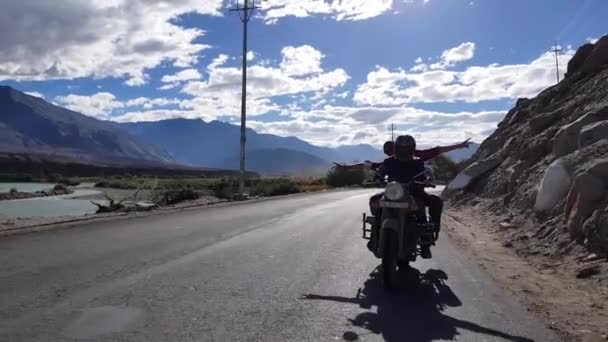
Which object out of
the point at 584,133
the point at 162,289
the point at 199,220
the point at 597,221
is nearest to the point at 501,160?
the point at 584,133

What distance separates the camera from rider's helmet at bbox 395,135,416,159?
8562mm

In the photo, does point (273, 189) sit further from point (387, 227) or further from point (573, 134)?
point (387, 227)

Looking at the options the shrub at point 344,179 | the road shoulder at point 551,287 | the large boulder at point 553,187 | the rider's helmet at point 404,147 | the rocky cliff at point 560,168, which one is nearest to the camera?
the road shoulder at point 551,287

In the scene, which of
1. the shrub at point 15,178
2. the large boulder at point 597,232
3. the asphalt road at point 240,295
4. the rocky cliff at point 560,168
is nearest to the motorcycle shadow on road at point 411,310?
the asphalt road at point 240,295

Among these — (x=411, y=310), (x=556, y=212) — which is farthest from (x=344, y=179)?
(x=411, y=310)

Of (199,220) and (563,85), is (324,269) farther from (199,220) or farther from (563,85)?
(563,85)

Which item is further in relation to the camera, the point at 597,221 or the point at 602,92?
the point at 602,92

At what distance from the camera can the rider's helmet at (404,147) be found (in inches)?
337

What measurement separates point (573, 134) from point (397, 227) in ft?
29.3

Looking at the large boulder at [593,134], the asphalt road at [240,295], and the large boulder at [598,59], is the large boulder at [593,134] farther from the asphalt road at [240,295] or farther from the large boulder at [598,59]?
the large boulder at [598,59]

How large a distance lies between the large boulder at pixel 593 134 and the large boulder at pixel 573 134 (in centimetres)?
96

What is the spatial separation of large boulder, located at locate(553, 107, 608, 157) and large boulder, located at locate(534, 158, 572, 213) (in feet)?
5.59

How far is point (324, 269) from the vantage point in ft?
28.8

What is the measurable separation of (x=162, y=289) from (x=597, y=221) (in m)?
6.64
